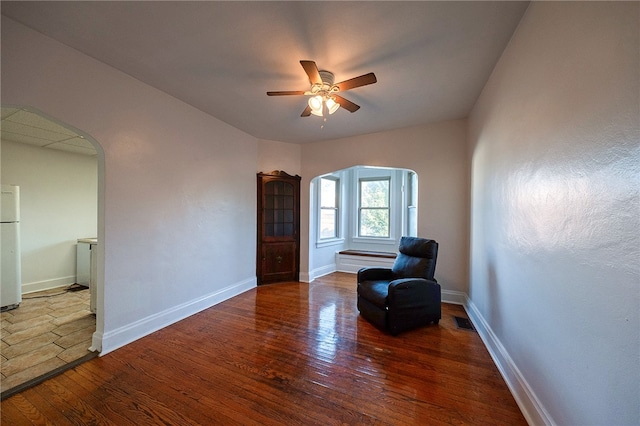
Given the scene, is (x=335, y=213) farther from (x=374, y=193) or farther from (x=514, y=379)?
(x=514, y=379)

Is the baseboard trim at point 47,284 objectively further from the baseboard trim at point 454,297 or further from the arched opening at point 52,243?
the baseboard trim at point 454,297

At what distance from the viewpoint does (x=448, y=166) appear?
11.8 feet

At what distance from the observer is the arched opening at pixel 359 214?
16.9 ft

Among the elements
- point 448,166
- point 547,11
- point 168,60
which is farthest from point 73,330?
point 448,166

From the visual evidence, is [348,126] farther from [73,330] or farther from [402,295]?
[73,330]

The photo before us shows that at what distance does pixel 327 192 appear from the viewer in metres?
5.54

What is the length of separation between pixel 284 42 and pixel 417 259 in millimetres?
2787

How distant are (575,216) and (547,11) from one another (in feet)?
4.01

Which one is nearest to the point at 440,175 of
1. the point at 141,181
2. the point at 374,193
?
the point at 374,193

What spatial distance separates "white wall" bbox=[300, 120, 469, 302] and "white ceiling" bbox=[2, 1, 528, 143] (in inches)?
30.1

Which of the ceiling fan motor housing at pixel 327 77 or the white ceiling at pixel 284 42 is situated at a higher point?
the white ceiling at pixel 284 42

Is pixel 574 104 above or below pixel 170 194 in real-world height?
above

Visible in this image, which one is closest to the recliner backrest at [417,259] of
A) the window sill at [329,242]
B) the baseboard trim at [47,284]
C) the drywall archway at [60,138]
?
the window sill at [329,242]

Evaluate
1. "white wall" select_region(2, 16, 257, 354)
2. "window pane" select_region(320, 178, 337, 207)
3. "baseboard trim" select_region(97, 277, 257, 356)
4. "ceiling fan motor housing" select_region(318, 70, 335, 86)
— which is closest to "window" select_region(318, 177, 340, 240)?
"window pane" select_region(320, 178, 337, 207)
